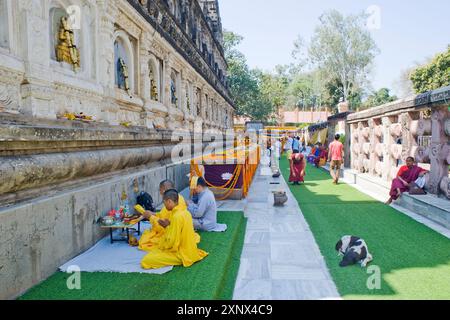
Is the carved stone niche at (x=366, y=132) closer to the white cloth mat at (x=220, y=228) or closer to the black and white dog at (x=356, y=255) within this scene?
the white cloth mat at (x=220, y=228)

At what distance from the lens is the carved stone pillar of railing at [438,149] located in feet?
22.6

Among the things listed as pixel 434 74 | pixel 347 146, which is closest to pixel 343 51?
pixel 434 74

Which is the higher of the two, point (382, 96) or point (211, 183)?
point (382, 96)

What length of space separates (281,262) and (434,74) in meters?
32.2

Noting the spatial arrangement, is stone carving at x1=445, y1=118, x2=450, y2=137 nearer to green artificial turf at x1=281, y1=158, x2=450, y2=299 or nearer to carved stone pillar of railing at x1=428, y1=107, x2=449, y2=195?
carved stone pillar of railing at x1=428, y1=107, x2=449, y2=195

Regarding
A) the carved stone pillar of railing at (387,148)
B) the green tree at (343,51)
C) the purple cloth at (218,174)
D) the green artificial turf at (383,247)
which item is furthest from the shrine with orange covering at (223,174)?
the green tree at (343,51)

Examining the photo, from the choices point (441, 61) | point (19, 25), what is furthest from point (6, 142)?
point (441, 61)

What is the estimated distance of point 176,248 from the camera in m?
4.27

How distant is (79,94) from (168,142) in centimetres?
327

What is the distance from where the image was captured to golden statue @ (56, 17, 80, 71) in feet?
18.2

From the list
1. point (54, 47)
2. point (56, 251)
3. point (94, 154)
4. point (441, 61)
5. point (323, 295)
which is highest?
point (441, 61)

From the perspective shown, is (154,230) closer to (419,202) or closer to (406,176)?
(419,202)

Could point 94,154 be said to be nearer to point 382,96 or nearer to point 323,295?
point 323,295
